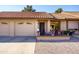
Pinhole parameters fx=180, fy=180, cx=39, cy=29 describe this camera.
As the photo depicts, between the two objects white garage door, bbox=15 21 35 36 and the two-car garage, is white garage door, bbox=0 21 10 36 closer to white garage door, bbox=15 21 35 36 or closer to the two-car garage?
the two-car garage

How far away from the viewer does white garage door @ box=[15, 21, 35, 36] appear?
82.6 feet

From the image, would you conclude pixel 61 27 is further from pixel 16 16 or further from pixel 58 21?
pixel 16 16

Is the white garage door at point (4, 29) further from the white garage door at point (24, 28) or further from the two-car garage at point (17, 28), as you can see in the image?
the white garage door at point (24, 28)

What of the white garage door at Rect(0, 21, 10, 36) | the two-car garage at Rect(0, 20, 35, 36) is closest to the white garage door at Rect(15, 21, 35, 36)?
the two-car garage at Rect(0, 20, 35, 36)

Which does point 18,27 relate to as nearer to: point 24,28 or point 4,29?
point 24,28

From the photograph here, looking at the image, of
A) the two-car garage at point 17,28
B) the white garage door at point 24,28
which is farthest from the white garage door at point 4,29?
the white garage door at point 24,28

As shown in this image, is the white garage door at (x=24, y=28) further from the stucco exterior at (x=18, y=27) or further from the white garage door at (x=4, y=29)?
the white garage door at (x=4, y=29)

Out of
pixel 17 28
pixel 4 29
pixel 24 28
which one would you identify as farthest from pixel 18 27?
pixel 4 29

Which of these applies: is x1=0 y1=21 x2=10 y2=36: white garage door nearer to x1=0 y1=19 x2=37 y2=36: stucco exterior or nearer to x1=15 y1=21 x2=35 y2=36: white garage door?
x1=0 y1=19 x2=37 y2=36: stucco exterior

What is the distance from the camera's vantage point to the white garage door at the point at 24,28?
2519 centimetres

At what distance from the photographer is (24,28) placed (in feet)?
83.0
